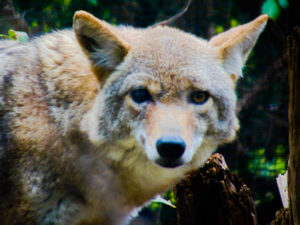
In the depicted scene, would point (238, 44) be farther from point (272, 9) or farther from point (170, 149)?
point (272, 9)

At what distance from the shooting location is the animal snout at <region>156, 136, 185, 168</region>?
2.93 meters

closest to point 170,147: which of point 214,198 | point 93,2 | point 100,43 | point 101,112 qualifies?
point 101,112

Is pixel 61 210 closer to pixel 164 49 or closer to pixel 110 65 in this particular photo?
pixel 110 65

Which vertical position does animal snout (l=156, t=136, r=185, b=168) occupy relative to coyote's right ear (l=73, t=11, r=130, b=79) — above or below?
below

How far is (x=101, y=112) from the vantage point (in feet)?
11.2

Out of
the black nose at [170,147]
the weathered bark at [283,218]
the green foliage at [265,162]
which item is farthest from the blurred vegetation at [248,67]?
the black nose at [170,147]

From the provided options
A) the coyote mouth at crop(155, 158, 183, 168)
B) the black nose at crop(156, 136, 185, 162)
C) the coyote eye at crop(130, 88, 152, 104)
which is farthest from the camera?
the coyote eye at crop(130, 88, 152, 104)

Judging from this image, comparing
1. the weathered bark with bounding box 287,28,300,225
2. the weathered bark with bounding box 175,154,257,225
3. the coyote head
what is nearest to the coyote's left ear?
the coyote head

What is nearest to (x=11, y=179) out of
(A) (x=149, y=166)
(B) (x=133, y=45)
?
(A) (x=149, y=166)

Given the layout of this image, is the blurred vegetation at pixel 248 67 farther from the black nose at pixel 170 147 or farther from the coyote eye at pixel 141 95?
the black nose at pixel 170 147

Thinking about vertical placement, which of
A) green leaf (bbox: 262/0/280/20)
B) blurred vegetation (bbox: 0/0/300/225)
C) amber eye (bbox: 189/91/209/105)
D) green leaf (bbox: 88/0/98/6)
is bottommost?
blurred vegetation (bbox: 0/0/300/225)

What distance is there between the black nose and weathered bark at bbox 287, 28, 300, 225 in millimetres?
730

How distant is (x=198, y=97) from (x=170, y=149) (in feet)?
1.76

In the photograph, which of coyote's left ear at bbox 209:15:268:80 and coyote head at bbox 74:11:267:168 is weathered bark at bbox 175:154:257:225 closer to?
coyote head at bbox 74:11:267:168
